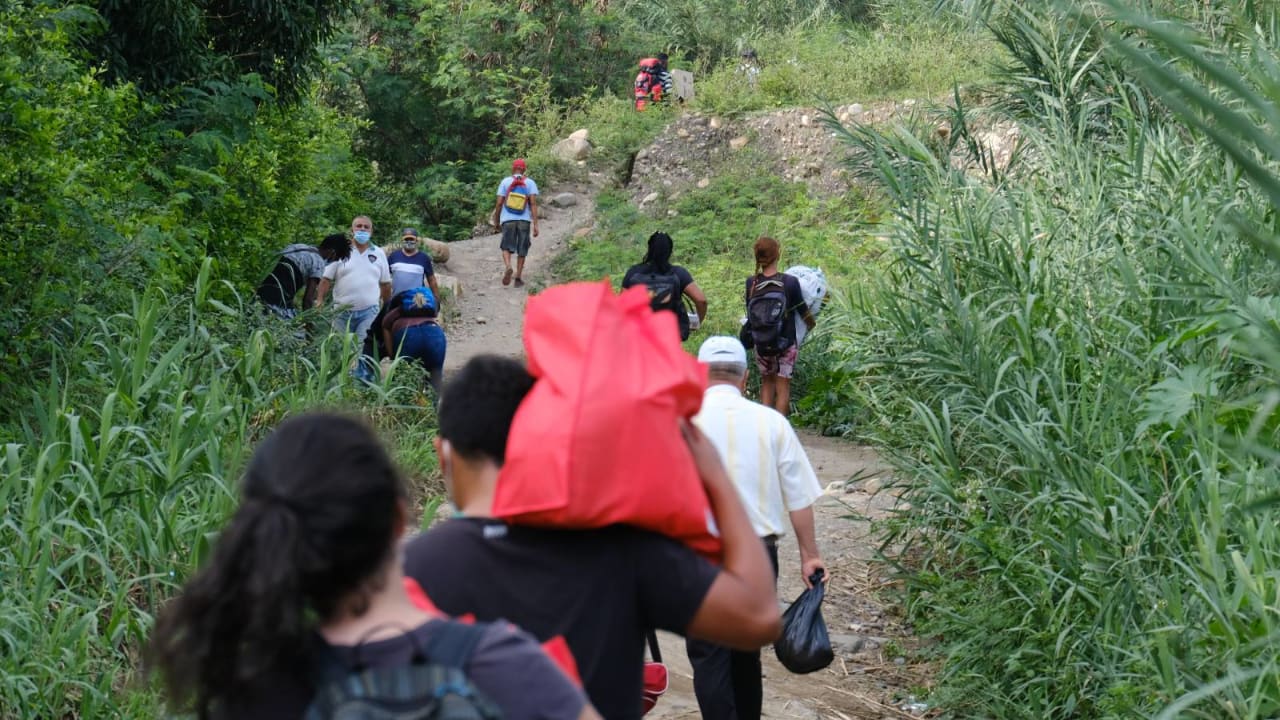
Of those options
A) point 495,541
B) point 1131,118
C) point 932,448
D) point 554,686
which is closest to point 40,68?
point 932,448

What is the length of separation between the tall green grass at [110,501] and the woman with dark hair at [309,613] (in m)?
2.63

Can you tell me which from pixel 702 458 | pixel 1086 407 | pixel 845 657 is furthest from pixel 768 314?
pixel 702 458

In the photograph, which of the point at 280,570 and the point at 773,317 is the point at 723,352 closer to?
the point at 280,570

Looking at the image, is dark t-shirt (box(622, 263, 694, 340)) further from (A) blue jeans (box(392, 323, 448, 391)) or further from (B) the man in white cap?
(B) the man in white cap

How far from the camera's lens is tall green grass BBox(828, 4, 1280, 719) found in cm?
454

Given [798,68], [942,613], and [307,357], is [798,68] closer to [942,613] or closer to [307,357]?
[307,357]

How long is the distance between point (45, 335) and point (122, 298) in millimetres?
649

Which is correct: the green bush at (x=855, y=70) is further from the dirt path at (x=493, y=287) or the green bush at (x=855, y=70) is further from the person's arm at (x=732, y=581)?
the person's arm at (x=732, y=581)

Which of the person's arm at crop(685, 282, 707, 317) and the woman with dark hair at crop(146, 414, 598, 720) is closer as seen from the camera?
the woman with dark hair at crop(146, 414, 598, 720)

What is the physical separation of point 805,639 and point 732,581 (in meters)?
2.38

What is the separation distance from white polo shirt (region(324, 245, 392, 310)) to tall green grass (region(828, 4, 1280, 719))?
3.94 m

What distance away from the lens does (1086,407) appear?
5590 mm

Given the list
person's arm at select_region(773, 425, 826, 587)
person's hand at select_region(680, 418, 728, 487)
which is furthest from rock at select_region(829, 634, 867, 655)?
person's hand at select_region(680, 418, 728, 487)

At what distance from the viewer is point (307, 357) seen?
337 inches
